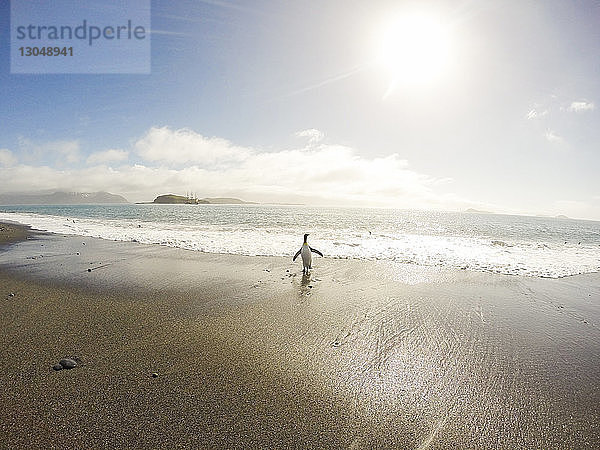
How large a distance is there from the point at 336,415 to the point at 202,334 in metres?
3.63

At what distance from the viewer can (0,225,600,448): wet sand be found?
12.0 ft

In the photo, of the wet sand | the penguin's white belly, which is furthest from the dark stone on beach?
the penguin's white belly

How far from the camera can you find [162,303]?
8344mm

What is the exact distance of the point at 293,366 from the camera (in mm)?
5242

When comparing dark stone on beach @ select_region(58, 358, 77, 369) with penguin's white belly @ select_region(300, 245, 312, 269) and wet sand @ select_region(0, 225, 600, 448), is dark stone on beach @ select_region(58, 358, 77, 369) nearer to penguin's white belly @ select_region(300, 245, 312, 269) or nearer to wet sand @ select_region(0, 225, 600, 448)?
wet sand @ select_region(0, 225, 600, 448)

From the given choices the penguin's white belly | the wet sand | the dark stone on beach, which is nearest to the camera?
the wet sand

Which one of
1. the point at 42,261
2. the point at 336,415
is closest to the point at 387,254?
the point at 336,415

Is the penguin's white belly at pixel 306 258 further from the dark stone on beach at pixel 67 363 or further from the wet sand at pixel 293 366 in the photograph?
the dark stone on beach at pixel 67 363

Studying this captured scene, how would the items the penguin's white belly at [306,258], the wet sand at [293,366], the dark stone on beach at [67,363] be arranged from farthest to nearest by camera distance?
the penguin's white belly at [306,258], the dark stone on beach at [67,363], the wet sand at [293,366]

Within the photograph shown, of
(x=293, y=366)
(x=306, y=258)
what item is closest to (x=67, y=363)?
(x=293, y=366)

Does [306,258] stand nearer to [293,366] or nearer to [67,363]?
[293,366]

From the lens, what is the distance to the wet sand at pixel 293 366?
12.0 feet

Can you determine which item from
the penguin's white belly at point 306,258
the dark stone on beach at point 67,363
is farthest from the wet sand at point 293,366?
the penguin's white belly at point 306,258

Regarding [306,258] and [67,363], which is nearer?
[67,363]
